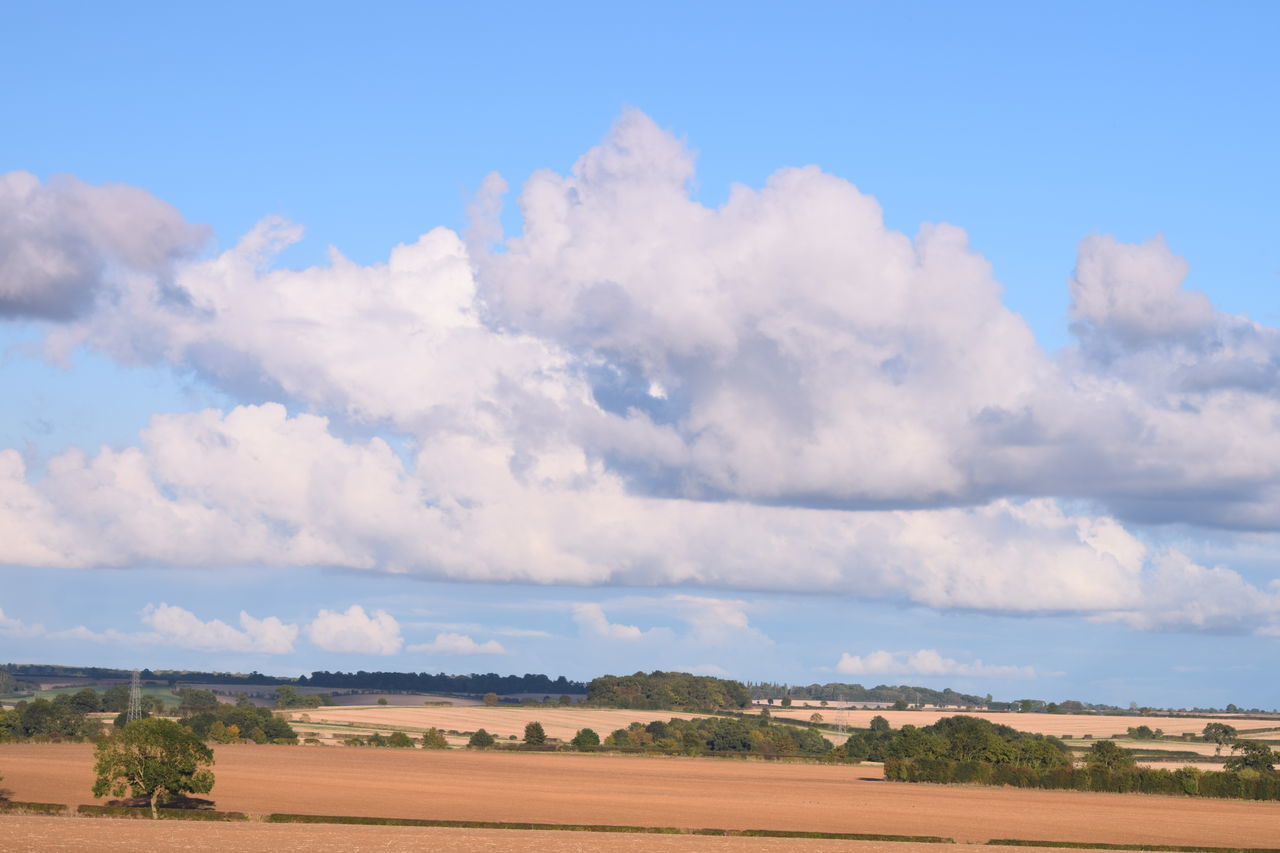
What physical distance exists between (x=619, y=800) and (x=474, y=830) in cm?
3212

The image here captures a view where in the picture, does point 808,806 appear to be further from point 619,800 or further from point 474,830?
point 474,830

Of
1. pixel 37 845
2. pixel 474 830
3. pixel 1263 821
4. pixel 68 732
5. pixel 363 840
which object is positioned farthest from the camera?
pixel 68 732

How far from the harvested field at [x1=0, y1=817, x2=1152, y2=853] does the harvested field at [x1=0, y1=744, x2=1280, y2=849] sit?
168 inches

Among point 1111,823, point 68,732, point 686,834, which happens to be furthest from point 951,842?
point 68,732

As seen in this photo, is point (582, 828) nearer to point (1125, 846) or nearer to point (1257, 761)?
point (1125, 846)

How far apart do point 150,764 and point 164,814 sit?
360 cm

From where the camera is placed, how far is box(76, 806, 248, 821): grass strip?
91.4m

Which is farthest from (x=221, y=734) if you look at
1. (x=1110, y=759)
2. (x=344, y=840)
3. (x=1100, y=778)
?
(x=344, y=840)

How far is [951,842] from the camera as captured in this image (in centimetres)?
9106

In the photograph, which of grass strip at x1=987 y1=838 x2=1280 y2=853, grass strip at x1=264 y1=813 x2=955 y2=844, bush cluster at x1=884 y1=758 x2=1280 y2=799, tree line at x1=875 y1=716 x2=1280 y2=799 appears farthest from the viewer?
tree line at x1=875 y1=716 x2=1280 y2=799

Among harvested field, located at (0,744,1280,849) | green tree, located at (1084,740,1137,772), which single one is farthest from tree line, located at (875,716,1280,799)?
harvested field, located at (0,744,1280,849)

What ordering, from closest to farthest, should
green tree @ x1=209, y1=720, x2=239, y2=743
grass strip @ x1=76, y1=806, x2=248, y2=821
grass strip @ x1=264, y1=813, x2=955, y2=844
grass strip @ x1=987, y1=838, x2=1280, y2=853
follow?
grass strip @ x1=987, y1=838, x2=1280, y2=853, grass strip @ x1=264, y1=813, x2=955, y2=844, grass strip @ x1=76, y1=806, x2=248, y2=821, green tree @ x1=209, y1=720, x2=239, y2=743

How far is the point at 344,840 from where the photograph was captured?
7631 cm

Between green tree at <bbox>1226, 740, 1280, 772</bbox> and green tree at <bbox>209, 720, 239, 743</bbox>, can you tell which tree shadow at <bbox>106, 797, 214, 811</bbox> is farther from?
green tree at <bbox>1226, 740, 1280, 772</bbox>
